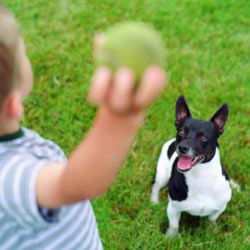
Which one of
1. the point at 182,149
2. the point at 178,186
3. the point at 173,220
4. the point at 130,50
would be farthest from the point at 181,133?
the point at 130,50

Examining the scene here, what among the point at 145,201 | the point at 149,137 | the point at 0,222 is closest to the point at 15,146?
the point at 0,222

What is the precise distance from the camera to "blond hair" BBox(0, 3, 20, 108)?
88 cm

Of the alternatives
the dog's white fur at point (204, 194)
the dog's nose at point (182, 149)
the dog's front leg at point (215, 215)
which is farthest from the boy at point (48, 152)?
the dog's front leg at point (215, 215)

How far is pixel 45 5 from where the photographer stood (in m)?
3.60

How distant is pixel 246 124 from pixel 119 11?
115 cm

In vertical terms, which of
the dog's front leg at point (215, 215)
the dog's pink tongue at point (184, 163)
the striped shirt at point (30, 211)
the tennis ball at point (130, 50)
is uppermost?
the tennis ball at point (130, 50)

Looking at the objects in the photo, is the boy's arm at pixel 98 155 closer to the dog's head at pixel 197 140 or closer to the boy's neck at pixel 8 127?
the boy's neck at pixel 8 127

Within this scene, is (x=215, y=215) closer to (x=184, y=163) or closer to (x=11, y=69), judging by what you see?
(x=184, y=163)

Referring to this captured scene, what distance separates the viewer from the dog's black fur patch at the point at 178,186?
2.25 metres

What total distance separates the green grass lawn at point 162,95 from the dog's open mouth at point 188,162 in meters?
0.39

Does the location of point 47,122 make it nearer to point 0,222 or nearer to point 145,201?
point 145,201

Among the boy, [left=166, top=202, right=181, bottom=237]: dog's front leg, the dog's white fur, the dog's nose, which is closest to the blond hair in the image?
the boy

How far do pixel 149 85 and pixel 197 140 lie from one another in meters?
1.42

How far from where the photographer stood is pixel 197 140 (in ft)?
6.95
